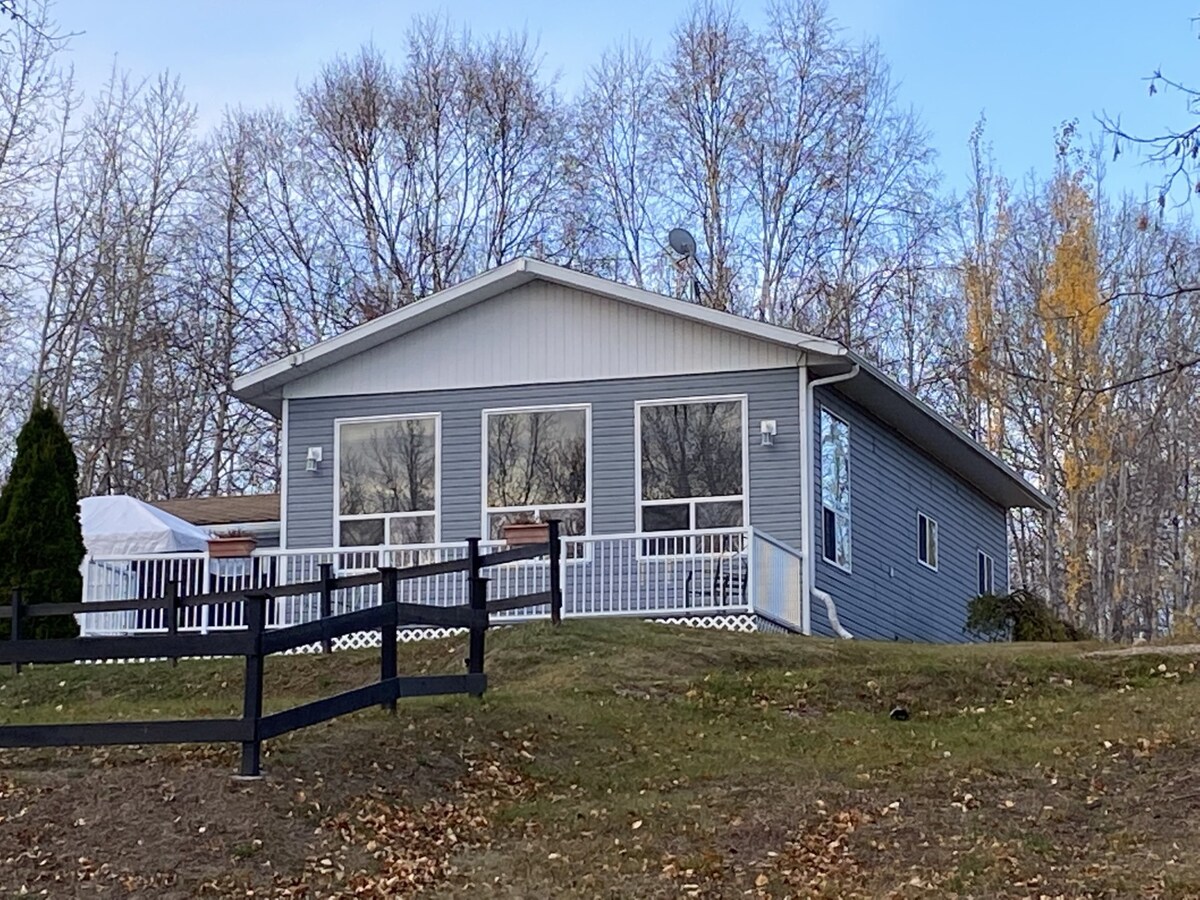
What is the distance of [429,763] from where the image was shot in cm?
950

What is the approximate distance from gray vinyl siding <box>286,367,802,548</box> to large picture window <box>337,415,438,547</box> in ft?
0.41

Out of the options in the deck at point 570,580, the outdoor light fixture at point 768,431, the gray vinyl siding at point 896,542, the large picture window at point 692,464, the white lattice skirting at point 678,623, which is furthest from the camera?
the gray vinyl siding at point 896,542

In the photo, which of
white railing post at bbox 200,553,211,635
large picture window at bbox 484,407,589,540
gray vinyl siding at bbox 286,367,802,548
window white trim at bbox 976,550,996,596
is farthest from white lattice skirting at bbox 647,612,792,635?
window white trim at bbox 976,550,996,596

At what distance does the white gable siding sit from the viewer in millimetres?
17391

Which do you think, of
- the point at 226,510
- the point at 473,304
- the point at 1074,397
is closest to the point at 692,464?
the point at 473,304

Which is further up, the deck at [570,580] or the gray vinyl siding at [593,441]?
the gray vinyl siding at [593,441]

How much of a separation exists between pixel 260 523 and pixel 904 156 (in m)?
17.0

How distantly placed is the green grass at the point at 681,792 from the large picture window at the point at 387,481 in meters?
5.11

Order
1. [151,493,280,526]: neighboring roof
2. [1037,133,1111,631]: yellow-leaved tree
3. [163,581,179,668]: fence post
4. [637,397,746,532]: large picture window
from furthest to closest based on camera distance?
[1037,133,1111,631]: yellow-leaved tree < [151,493,280,526]: neighboring roof < [637,397,746,532]: large picture window < [163,581,179,668]: fence post

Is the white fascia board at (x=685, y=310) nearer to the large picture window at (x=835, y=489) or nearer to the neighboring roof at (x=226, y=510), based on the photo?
the large picture window at (x=835, y=489)

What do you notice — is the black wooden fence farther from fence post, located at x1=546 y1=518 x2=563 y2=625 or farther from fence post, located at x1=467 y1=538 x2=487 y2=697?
fence post, located at x1=546 y1=518 x2=563 y2=625

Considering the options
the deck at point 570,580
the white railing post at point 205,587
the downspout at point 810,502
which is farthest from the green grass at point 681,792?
the downspout at point 810,502

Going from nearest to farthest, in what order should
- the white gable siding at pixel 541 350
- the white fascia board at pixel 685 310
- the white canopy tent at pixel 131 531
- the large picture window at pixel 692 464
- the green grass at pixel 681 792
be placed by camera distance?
the green grass at pixel 681 792, the white fascia board at pixel 685 310, the large picture window at pixel 692 464, the white gable siding at pixel 541 350, the white canopy tent at pixel 131 531

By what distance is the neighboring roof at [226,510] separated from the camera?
22.3 m
